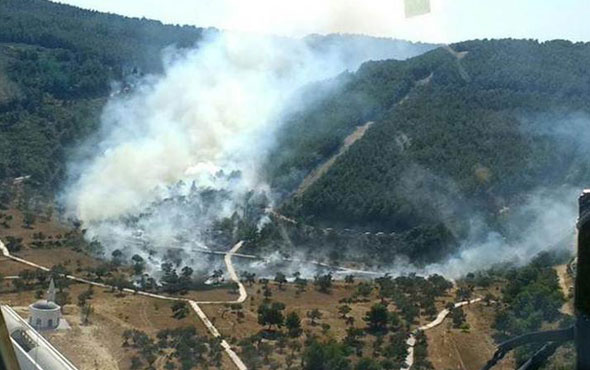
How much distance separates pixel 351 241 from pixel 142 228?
32.4 feet

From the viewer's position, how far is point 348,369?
23500 millimetres

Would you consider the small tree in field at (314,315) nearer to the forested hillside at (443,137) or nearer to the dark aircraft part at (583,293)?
the forested hillside at (443,137)

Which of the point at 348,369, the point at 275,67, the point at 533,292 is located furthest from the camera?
the point at 275,67

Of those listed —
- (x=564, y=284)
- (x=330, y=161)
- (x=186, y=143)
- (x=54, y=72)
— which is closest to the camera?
(x=564, y=284)

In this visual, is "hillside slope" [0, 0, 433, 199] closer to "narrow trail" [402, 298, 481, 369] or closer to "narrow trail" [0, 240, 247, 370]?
"narrow trail" [0, 240, 247, 370]

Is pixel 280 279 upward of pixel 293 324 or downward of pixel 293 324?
downward

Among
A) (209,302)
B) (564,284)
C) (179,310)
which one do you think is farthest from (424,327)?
(179,310)

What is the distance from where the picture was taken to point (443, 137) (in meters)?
49.8

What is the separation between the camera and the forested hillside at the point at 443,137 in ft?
149

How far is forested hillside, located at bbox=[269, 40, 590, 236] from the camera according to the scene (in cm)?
4538

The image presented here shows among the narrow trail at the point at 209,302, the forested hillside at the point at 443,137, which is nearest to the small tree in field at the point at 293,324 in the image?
the narrow trail at the point at 209,302

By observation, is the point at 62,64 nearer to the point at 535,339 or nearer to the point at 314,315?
the point at 314,315

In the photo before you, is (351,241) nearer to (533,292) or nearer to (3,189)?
(533,292)

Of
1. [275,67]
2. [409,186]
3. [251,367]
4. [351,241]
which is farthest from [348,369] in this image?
[275,67]
